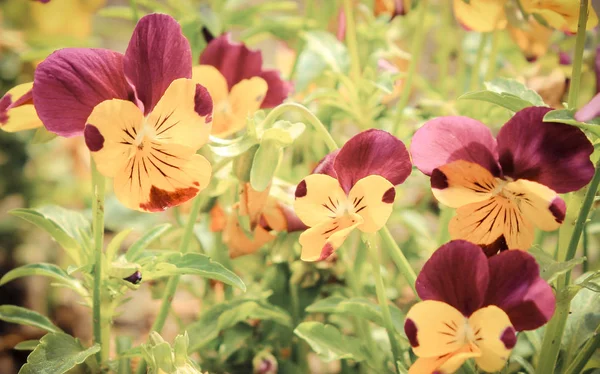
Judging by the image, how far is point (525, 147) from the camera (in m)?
0.46

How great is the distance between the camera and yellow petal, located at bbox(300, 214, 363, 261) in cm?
44

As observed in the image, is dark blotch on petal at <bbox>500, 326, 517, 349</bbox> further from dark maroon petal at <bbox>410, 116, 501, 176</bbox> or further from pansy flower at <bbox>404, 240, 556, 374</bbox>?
dark maroon petal at <bbox>410, 116, 501, 176</bbox>

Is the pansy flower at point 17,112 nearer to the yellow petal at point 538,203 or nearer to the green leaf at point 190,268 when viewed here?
the green leaf at point 190,268

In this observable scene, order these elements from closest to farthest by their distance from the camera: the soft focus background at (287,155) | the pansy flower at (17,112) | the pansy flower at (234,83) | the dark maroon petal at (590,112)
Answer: the dark maroon petal at (590,112), the pansy flower at (17,112), the pansy flower at (234,83), the soft focus background at (287,155)

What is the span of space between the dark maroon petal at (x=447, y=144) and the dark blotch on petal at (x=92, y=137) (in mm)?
219

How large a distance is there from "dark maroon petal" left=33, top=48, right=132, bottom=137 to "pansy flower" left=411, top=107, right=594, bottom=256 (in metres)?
0.23

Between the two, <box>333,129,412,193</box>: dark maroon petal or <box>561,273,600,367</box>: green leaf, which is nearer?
<box>333,129,412,193</box>: dark maroon petal

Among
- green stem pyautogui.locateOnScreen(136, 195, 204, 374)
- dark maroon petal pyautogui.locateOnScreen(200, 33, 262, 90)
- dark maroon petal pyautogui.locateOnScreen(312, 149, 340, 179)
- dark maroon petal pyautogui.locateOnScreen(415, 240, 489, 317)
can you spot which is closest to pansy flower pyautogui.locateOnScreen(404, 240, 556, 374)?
dark maroon petal pyautogui.locateOnScreen(415, 240, 489, 317)

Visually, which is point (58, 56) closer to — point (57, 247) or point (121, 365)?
point (121, 365)

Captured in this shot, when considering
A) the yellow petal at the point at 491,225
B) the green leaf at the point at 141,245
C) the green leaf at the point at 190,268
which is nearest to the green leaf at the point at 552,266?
the yellow petal at the point at 491,225

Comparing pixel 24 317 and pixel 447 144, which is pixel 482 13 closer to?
pixel 447 144

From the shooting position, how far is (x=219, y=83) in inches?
24.6

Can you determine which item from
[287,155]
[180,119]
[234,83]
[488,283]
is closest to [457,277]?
[488,283]

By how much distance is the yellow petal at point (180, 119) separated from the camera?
1.50 ft
